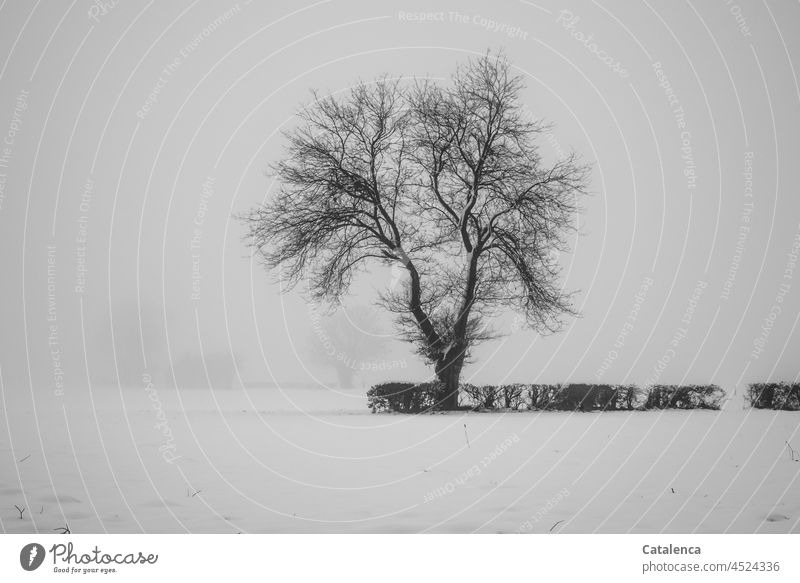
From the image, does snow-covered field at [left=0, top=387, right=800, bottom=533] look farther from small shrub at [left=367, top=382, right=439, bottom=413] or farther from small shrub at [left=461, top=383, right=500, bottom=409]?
small shrub at [left=461, top=383, right=500, bottom=409]

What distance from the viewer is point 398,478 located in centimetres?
805

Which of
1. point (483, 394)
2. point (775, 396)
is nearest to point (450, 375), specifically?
point (483, 394)

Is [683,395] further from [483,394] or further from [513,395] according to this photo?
[483,394]

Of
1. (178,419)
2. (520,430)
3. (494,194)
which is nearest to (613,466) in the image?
(520,430)

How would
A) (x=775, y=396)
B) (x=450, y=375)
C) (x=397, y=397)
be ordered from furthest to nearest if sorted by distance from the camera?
(x=450, y=375) → (x=775, y=396) → (x=397, y=397)

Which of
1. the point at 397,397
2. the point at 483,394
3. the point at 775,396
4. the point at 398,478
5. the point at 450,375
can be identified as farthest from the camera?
the point at 450,375

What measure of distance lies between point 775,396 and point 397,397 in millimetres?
13083

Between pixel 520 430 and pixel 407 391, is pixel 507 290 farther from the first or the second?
pixel 520 430

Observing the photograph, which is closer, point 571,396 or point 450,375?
point 571,396
